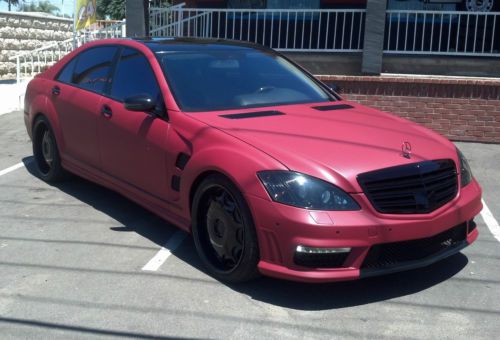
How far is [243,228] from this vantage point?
410cm

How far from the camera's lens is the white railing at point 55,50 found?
14656 millimetres

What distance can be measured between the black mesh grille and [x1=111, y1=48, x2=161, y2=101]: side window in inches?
78.4

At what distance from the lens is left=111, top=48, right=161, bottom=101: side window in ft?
17.1

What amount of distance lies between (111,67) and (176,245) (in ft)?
6.21

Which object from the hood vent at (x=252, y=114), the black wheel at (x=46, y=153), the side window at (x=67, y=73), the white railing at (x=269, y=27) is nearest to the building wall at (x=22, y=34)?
the white railing at (x=269, y=27)

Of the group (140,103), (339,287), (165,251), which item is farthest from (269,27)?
(339,287)

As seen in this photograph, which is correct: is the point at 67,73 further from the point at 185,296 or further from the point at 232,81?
the point at 185,296

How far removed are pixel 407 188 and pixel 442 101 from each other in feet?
19.4

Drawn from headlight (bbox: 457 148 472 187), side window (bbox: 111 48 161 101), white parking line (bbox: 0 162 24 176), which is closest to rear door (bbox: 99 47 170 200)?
side window (bbox: 111 48 161 101)

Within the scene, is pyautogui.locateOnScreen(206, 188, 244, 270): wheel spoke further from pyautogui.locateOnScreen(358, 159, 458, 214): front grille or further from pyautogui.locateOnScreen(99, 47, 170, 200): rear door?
pyautogui.locateOnScreen(358, 159, 458, 214): front grille

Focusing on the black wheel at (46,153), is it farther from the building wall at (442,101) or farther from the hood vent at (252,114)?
the building wall at (442,101)

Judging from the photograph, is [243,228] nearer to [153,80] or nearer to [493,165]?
[153,80]

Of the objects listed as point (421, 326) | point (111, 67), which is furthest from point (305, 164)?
point (111, 67)

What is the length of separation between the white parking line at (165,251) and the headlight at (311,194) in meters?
1.32
